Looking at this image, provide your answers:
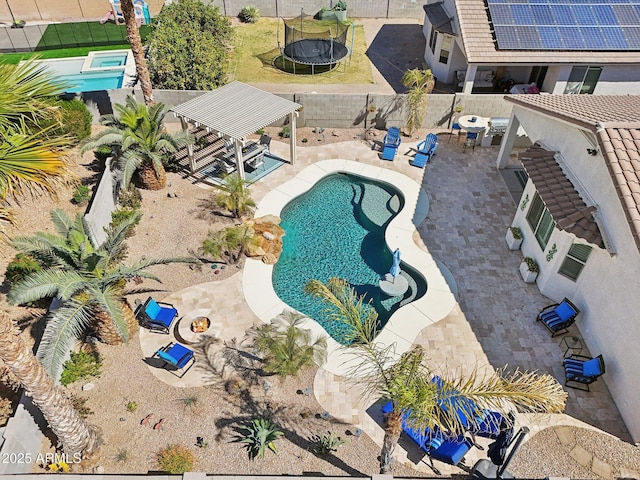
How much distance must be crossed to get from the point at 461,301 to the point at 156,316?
412 inches

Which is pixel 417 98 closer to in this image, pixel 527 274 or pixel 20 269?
pixel 527 274

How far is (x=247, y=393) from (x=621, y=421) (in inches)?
423

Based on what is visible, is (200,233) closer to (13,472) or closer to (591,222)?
(13,472)

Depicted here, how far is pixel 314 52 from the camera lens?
30781mm

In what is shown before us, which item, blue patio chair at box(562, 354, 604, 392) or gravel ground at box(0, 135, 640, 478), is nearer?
gravel ground at box(0, 135, 640, 478)

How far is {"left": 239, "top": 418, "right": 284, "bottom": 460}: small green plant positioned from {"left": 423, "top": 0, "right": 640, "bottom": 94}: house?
21072 mm

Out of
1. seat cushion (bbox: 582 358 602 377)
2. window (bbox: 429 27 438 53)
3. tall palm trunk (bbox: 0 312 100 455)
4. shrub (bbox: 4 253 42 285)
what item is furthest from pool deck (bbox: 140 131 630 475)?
window (bbox: 429 27 438 53)

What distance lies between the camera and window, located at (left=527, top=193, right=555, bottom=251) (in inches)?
639

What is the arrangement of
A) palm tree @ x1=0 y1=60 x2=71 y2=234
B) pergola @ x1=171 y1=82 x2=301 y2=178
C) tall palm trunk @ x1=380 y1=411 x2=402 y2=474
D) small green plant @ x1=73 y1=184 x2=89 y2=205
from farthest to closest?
pergola @ x1=171 y1=82 x2=301 y2=178
small green plant @ x1=73 y1=184 x2=89 y2=205
tall palm trunk @ x1=380 y1=411 x2=402 y2=474
palm tree @ x1=0 y1=60 x2=71 y2=234

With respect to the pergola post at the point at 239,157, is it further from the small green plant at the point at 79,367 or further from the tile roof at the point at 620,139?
the tile roof at the point at 620,139

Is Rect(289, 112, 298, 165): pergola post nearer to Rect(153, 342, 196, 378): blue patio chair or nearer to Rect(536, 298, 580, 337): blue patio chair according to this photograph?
Rect(153, 342, 196, 378): blue patio chair

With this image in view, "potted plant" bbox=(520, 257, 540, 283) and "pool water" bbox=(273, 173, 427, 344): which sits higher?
"potted plant" bbox=(520, 257, 540, 283)

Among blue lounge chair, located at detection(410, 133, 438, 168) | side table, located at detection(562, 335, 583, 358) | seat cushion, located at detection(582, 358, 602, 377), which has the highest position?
blue lounge chair, located at detection(410, 133, 438, 168)

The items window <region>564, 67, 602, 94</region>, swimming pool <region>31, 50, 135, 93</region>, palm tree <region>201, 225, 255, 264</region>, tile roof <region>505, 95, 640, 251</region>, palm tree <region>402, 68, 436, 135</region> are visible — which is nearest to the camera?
tile roof <region>505, 95, 640, 251</region>
